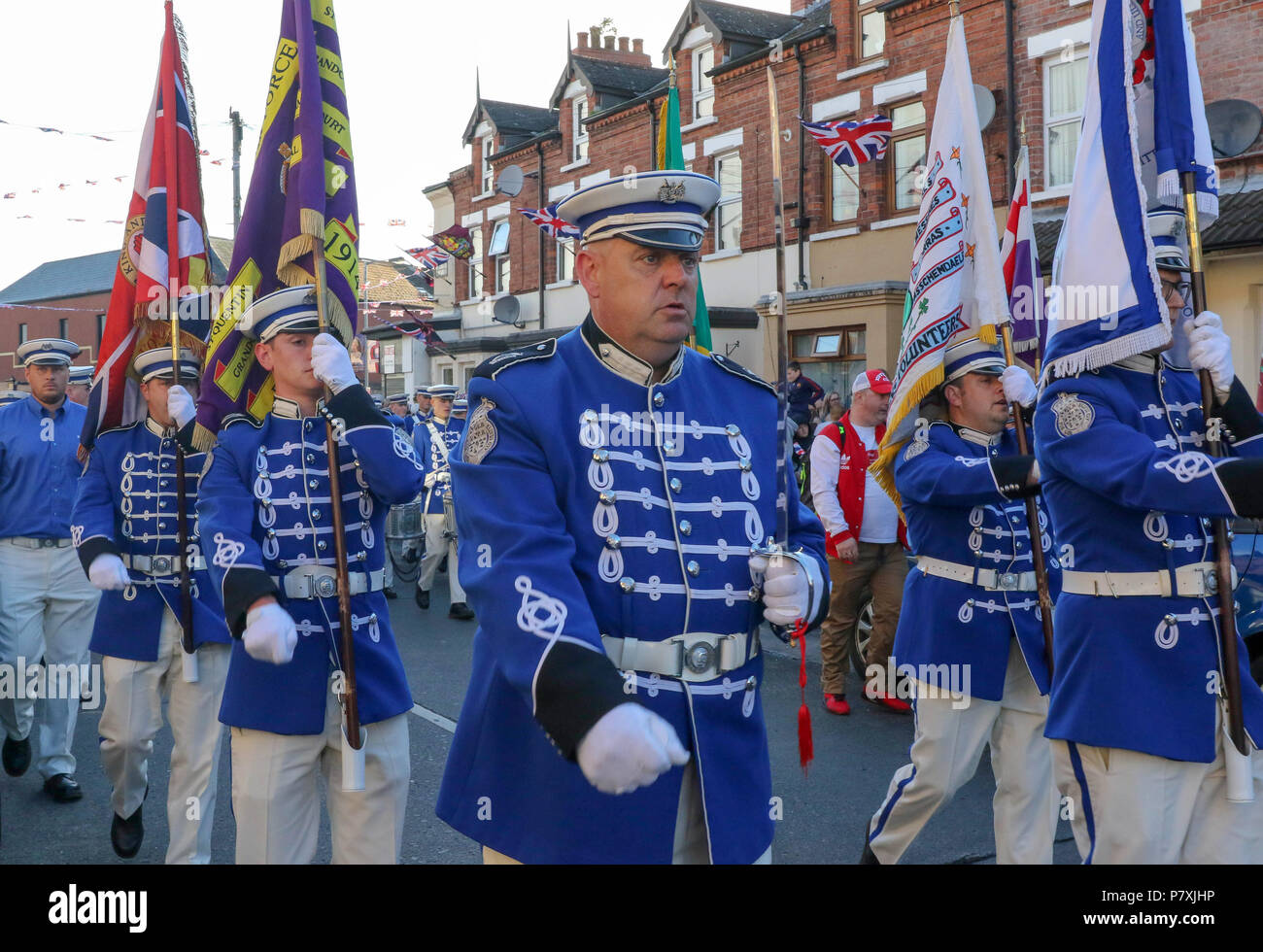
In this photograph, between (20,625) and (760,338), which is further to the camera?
(760,338)

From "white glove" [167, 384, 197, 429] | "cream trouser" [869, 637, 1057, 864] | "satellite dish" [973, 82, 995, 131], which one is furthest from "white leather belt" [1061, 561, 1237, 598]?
"satellite dish" [973, 82, 995, 131]

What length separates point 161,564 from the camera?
564 centimetres

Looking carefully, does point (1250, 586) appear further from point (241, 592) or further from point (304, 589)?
point (241, 592)

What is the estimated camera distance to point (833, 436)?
28.0ft

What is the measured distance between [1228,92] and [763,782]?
46.8 ft

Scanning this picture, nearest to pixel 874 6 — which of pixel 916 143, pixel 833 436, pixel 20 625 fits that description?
pixel 916 143

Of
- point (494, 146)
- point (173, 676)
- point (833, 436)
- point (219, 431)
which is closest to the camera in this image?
point (219, 431)

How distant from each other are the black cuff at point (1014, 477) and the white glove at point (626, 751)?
113 inches

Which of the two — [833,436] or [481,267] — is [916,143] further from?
[481,267]

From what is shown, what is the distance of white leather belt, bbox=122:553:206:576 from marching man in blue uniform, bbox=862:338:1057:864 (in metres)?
3.18

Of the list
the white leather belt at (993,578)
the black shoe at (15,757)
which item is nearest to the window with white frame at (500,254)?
the black shoe at (15,757)

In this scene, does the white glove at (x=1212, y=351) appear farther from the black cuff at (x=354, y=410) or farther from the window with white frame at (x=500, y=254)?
the window with white frame at (x=500, y=254)

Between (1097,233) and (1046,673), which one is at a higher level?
(1097,233)

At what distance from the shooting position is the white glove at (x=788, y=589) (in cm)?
277
